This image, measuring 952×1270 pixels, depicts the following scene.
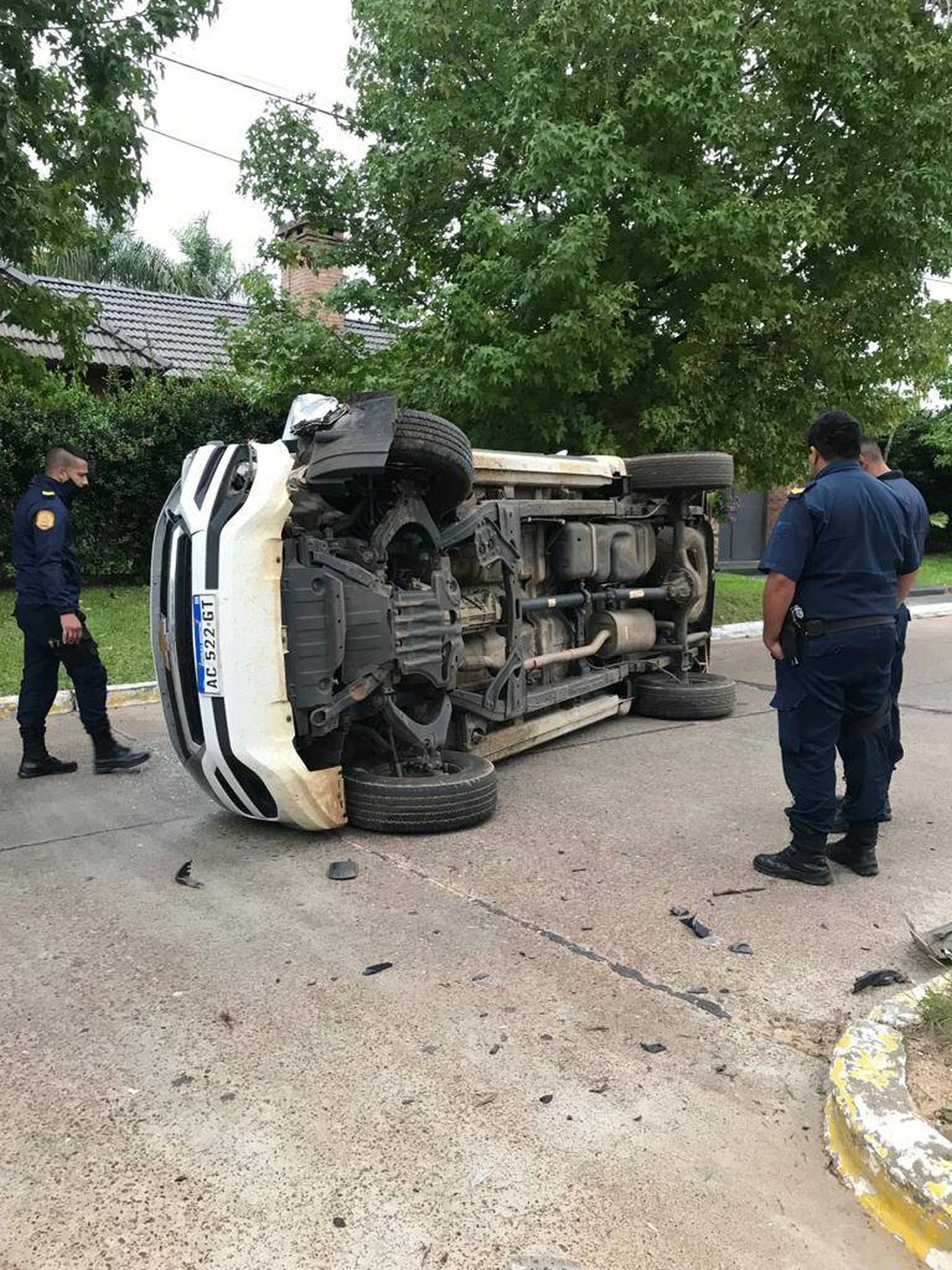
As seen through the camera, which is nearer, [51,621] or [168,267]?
[51,621]

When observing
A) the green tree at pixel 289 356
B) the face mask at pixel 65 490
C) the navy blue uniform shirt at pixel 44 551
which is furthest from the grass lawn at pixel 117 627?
the green tree at pixel 289 356

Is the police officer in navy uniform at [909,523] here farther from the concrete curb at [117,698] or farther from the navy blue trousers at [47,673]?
the concrete curb at [117,698]

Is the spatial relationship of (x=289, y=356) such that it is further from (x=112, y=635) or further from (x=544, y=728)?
(x=544, y=728)

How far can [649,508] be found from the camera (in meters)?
7.54

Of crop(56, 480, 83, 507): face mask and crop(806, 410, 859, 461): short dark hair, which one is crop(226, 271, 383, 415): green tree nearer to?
crop(56, 480, 83, 507): face mask

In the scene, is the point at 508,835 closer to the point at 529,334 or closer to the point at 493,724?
the point at 493,724

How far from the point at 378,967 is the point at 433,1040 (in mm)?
499

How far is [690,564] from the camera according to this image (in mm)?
7879

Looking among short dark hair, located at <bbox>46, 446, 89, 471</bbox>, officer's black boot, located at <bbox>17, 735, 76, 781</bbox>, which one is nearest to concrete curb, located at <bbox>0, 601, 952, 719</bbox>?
officer's black boot, located at <bbox>17, 735, 76, 781</bbox>

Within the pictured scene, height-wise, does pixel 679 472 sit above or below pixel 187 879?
above

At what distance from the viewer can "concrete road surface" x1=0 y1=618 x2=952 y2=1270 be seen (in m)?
2.22

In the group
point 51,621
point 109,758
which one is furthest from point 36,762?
point 51,621

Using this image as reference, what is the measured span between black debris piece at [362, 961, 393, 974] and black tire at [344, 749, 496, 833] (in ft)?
4.21

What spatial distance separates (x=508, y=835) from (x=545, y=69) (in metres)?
7.59
